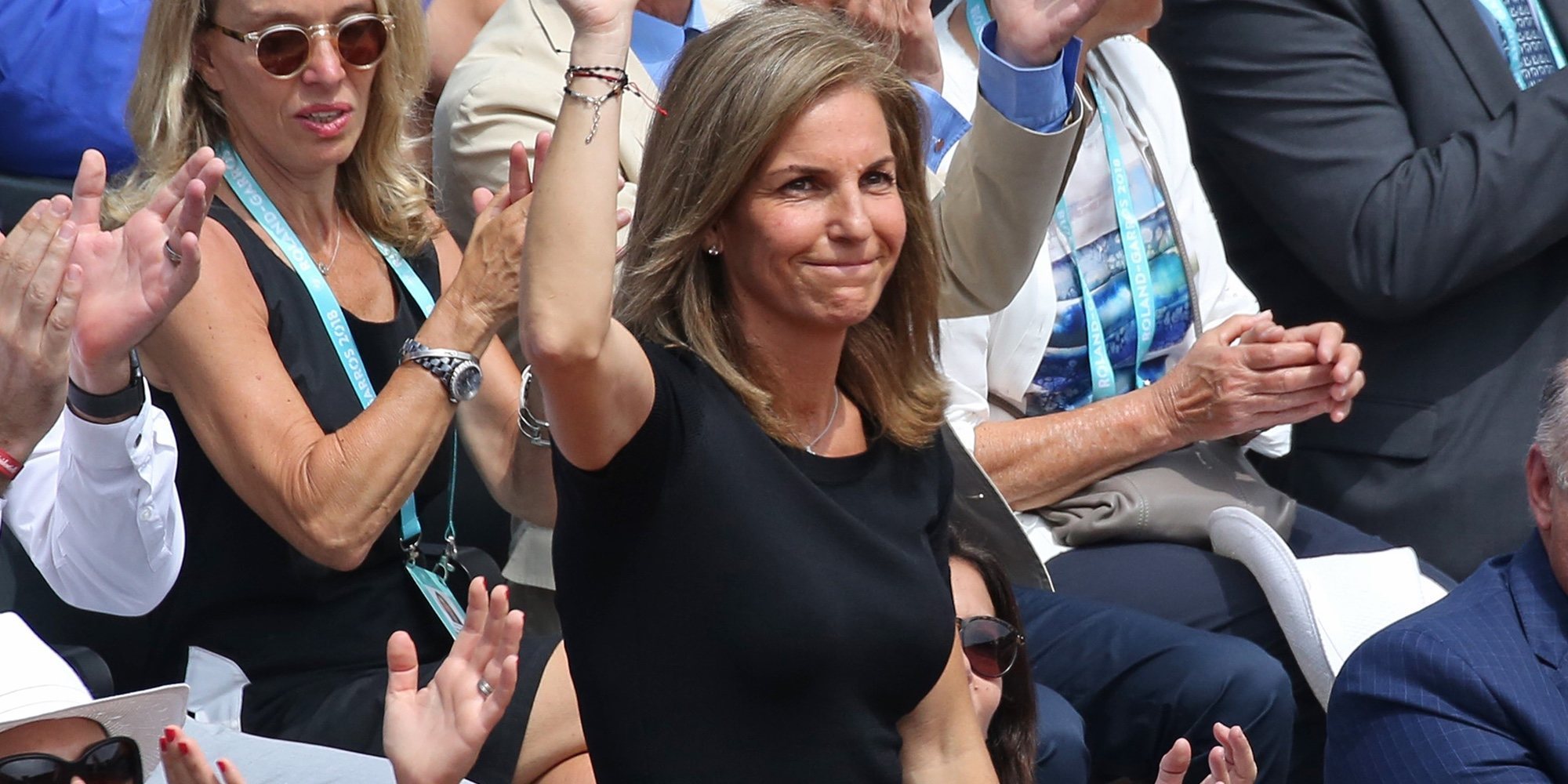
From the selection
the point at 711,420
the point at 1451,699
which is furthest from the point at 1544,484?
the point at 711,420

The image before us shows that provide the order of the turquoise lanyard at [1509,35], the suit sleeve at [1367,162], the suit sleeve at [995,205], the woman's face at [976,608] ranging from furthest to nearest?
the turquoise lanyard at [1509,35]
the suit sleeve at [1367,162]
the suit sleeve at [995,205]
the woman's face at [976,608]

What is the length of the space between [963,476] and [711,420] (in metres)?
1.15

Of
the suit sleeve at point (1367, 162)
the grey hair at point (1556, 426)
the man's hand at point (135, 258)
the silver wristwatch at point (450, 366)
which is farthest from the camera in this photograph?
the suit sleeve at point (1367, 162)

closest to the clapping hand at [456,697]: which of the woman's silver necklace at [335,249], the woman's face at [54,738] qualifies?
the woman's face at [54,738]

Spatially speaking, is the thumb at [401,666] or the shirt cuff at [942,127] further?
the shirt cuff at [942,127]

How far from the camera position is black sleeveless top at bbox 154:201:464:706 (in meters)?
2.79

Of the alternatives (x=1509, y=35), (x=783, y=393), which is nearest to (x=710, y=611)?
(x=783, y=393)

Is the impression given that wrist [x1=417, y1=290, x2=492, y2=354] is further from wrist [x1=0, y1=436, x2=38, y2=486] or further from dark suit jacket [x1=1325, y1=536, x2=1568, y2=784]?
dark suit jacket [x1=1325, y1=536, x2=1568, y2=784]

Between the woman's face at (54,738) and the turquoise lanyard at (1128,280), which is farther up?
the woman's face at (54,738)

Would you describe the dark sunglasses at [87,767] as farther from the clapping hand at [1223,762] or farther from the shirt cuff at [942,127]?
the shirt cuff at [942,127]

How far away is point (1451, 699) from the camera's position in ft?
8.13

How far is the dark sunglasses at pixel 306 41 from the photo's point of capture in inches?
114

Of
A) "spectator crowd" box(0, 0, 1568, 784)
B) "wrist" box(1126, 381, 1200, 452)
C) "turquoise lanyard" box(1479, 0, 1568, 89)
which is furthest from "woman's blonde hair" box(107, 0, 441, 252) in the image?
"turquoise lanyard" box(1479, 0, 1568, 89)

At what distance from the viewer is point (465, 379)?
2.71m
